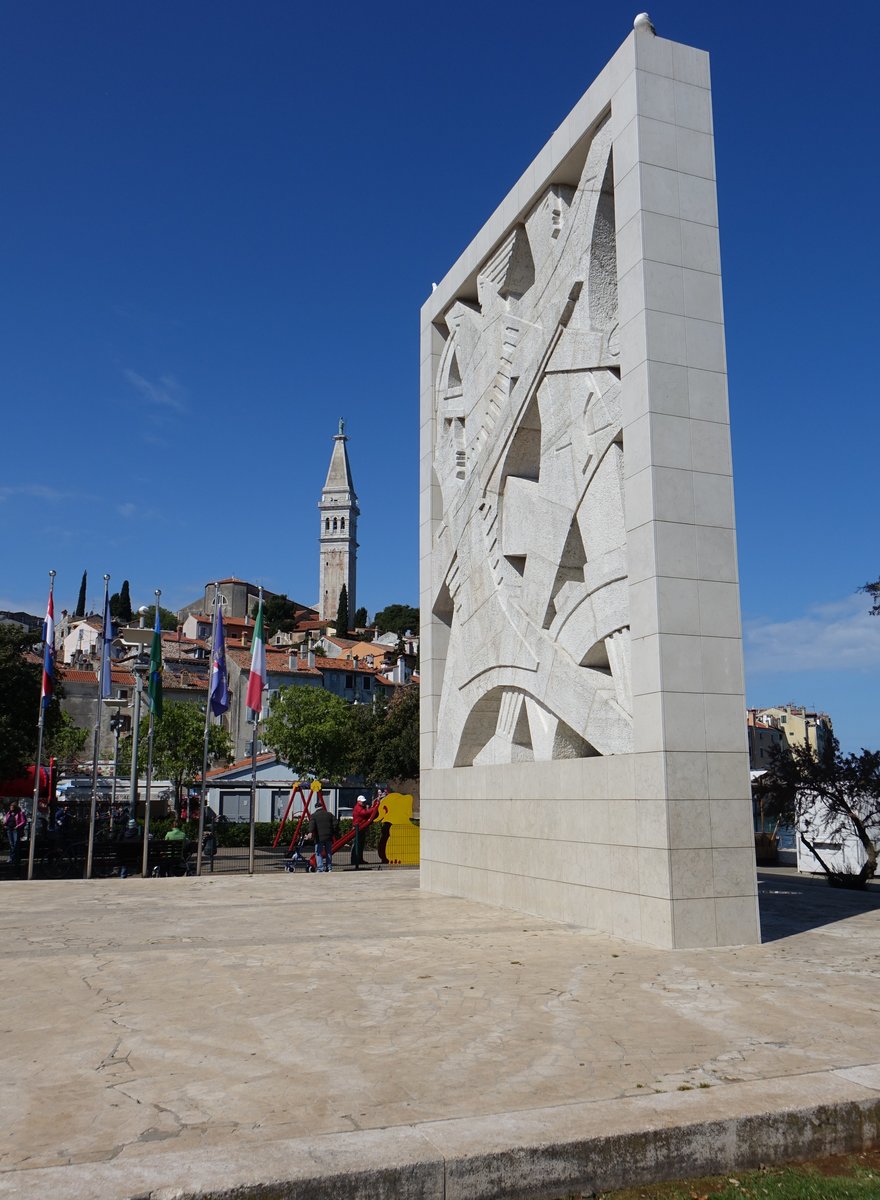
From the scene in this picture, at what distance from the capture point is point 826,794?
1945 centimetres

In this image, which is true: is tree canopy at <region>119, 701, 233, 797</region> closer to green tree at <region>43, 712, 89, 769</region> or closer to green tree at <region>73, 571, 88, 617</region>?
green tree at <region>43, 712, 89, 769</region>

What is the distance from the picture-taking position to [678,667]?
33.7 feet

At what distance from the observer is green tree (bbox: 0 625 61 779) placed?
25078 mm

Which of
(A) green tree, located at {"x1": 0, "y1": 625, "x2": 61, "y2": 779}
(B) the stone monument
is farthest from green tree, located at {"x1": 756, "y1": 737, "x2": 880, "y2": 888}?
(A) green tree, located at {"x1": 0, "y1": 625, "x2": 61, "y2": 779}

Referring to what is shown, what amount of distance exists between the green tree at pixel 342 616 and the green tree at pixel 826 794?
104675mm

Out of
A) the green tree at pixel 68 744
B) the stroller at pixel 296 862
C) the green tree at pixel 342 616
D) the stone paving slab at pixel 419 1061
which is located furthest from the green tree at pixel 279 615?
the stone paving slab at pixel 419 1061

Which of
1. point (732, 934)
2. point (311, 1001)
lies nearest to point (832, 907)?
point (732, 934)

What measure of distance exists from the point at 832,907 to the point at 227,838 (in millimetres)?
25241

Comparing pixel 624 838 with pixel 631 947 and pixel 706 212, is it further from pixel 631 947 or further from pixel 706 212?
pixel 706 212

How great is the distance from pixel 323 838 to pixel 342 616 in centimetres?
11067

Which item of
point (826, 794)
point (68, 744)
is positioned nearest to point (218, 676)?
point (826, 794)

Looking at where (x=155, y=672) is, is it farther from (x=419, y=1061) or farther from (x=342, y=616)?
(x=342, y=616)

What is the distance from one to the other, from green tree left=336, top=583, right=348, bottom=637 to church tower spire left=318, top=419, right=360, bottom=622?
6.81 meters

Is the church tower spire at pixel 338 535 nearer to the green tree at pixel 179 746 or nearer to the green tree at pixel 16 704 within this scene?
the green tree at pixel 179 746
